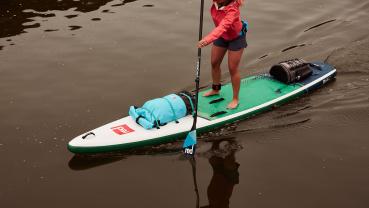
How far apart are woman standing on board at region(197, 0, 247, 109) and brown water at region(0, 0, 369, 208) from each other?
0.84 m

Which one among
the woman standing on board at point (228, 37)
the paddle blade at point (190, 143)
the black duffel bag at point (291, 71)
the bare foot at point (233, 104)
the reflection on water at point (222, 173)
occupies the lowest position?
the reflection on water at point (222, 173)

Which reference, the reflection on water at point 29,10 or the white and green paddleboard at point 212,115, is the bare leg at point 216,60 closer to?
the white and green paddleboard at point 212,115

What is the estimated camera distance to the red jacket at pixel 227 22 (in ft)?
21.9

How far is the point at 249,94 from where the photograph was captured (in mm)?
8078

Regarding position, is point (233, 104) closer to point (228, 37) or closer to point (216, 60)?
point (216, 60)

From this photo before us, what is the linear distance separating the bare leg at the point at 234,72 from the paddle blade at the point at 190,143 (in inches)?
47.6

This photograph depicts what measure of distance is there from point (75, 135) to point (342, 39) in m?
6.41

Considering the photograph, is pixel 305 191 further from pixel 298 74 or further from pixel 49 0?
pixel 49 0

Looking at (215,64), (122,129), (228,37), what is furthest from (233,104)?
(122,129)

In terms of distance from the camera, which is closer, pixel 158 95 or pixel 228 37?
pixel 228 37

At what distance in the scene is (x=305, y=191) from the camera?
606 centimetres

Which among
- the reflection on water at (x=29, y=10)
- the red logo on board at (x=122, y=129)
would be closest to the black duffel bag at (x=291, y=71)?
the red logo on board at (x=122, y=129)

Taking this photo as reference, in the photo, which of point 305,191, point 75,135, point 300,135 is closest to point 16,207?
point 75,135

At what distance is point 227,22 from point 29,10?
7295mm
